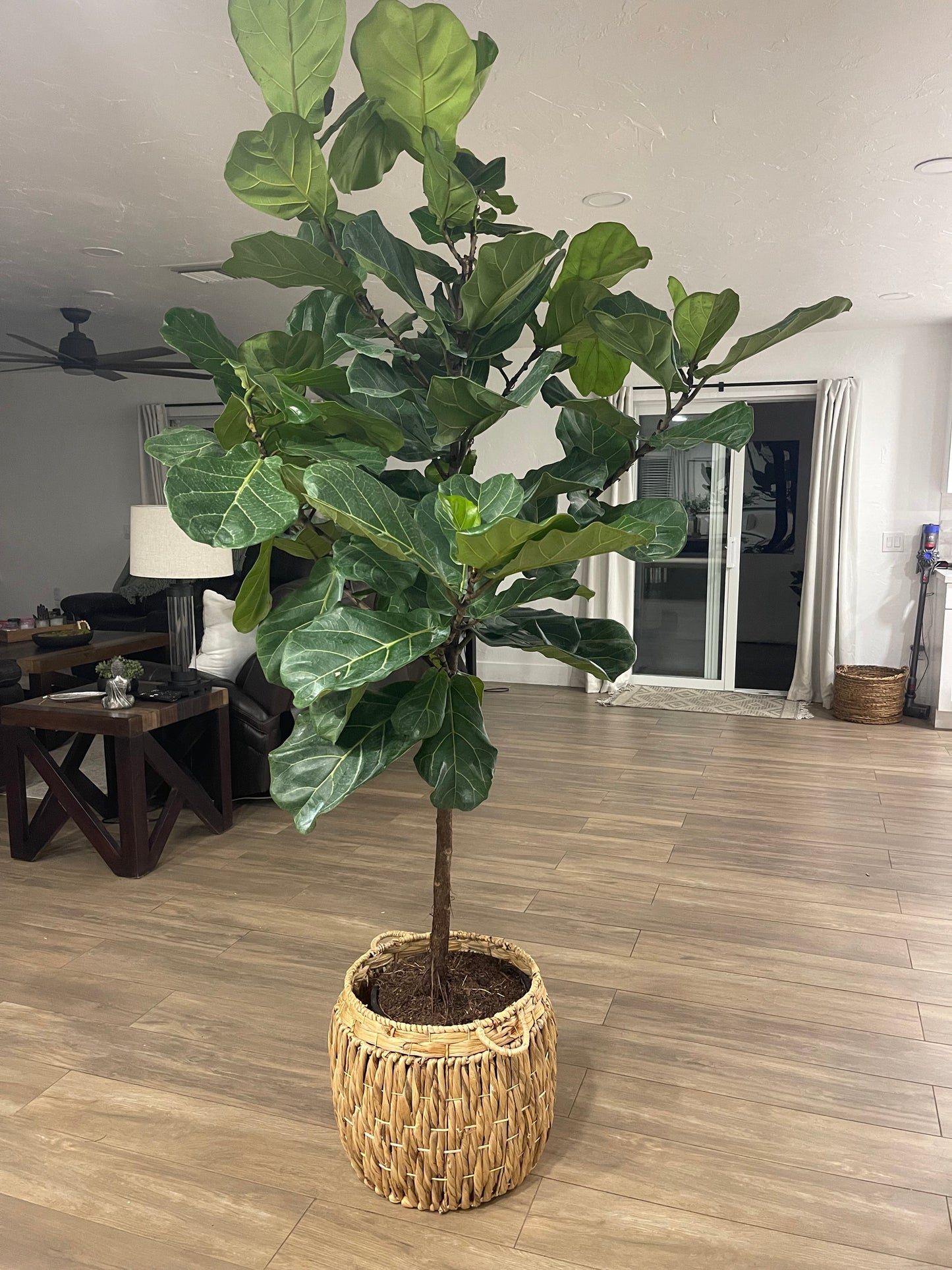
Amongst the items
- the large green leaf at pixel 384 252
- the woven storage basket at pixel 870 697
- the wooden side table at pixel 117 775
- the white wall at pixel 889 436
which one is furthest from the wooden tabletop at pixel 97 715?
the white wall at pixel 889 436

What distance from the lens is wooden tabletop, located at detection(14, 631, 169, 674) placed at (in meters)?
4.85

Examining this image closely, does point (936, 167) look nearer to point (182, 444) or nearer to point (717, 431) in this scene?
point (717, 431)

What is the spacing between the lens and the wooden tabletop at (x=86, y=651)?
4852 millimetres

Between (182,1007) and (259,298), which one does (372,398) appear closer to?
(182,1007)

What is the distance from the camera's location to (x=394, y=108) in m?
1.12

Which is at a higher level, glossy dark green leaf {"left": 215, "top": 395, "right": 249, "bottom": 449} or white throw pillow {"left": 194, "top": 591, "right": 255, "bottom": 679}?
glossy dark green leaf {"left": 215, "top": 395, "right": 249, "bottom": 449}

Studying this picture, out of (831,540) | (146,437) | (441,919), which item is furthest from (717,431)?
(146,437)

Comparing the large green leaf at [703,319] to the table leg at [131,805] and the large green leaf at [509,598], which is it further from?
the table leg at [131,805]

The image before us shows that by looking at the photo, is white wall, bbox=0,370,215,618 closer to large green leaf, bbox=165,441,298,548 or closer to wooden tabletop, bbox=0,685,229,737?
wooden tabletop, bbox=0,685,229,737

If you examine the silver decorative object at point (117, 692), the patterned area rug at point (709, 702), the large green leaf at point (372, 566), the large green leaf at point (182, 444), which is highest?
the large green leaf at point (182, 444)

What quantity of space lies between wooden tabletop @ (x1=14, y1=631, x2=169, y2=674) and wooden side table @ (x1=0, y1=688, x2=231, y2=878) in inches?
47.1

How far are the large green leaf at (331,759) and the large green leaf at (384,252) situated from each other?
0.57m

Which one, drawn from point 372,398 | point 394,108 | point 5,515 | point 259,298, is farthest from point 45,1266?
point 5,515

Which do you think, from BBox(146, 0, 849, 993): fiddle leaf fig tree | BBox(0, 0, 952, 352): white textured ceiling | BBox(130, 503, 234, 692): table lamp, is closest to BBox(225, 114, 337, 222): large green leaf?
BBox(146, 0, 849, 993): fiddle leaf fig tree
